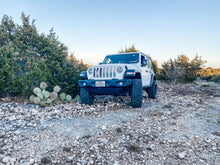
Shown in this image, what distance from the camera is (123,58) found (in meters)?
6.04

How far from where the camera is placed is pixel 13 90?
6664mm

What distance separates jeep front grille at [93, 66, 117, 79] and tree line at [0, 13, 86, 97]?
3431 mm

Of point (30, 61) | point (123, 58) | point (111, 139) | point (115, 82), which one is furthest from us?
point (30, 61)

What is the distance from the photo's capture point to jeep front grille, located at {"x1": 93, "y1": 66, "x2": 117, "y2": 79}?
4766 mm

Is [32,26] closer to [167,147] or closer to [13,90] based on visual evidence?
[13,90]

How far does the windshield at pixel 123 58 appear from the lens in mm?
5842

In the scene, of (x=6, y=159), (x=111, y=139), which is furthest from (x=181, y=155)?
(x=6, y=159)

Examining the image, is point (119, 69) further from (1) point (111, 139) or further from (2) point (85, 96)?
(1) point (111, 139)

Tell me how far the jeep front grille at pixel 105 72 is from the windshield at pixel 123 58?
4.19ft

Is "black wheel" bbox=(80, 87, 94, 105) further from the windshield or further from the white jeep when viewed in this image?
the windshield

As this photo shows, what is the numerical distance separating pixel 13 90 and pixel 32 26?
3.88m

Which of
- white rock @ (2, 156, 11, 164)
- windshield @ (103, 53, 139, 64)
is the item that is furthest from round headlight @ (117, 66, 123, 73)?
white rock @ (2, 156, 11, 164)

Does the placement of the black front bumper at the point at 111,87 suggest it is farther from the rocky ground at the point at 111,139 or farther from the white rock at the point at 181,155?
the white rock at the point at 181,155

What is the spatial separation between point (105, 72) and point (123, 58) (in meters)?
1.51
